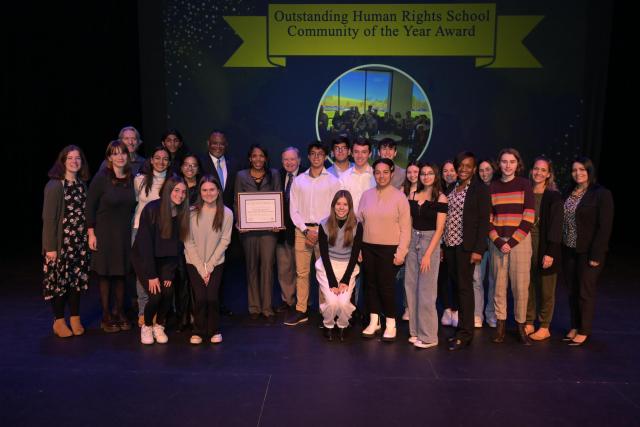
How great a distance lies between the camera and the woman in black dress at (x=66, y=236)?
13.9 feet

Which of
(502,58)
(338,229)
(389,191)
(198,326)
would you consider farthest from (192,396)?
(502,58)

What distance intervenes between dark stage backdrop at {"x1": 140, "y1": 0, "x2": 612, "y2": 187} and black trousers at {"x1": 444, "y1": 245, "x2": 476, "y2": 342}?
3516 mm

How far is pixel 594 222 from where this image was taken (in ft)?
13.6

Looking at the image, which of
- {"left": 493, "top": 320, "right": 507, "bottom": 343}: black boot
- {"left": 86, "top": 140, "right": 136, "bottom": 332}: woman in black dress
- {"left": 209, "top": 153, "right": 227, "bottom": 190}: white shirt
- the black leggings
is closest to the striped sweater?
{"left": 493, "top": 320, "right": 507, "bottom": 343}: black boot

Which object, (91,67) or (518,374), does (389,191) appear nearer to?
(518,374)

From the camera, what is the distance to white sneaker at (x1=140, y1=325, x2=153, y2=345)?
13.9 ft

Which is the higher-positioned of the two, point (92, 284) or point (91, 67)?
point (91, 67)

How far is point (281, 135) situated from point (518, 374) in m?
4.83

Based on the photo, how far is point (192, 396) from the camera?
3.34m

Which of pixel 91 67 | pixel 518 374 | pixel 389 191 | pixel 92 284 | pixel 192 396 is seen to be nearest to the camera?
pixel 192 396

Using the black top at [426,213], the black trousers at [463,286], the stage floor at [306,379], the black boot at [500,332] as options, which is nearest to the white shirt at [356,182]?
the black top at [426,213]

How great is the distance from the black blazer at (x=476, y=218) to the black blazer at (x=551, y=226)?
52cm

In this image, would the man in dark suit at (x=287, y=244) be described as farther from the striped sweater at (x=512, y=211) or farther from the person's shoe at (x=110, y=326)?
the striped sweater at (x=512, y=211)

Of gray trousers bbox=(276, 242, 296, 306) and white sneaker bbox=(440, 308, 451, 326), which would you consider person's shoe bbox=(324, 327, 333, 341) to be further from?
white sneaker bbox=(440, 308, 451, 326)
